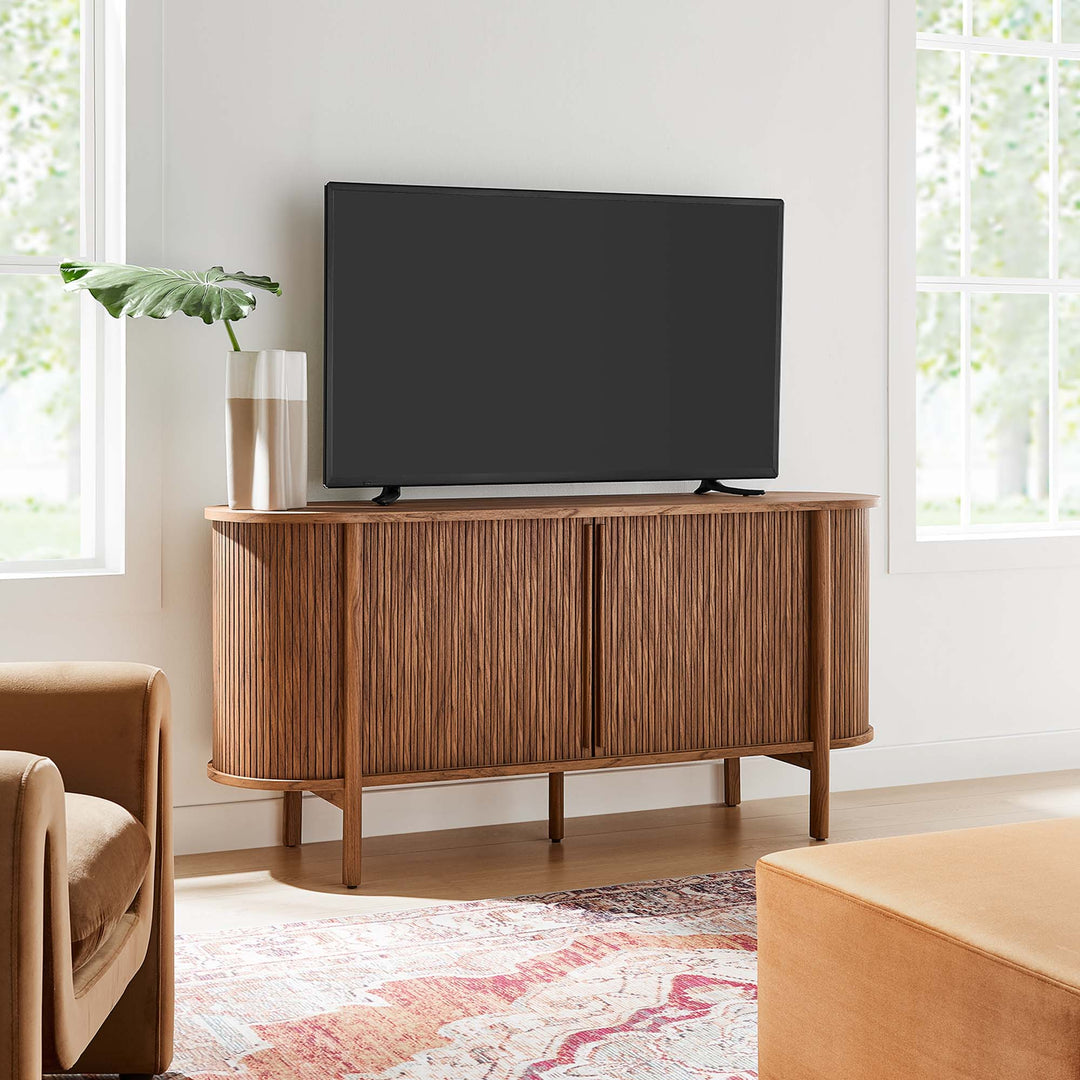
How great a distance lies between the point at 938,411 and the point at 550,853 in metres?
1.90

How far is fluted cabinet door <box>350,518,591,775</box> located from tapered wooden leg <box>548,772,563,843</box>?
231 millimetres

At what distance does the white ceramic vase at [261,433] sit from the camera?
3105 millimetres

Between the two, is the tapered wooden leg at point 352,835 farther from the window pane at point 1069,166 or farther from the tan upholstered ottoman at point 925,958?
the window pane at point 1069,166

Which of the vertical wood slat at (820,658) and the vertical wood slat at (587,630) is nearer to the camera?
the vertical wood slat at (587,630)

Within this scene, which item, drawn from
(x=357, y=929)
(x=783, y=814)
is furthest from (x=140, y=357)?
(x=783, y=814)

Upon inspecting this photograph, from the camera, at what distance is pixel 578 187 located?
147 inches

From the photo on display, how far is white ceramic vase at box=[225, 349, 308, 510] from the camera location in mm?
3105

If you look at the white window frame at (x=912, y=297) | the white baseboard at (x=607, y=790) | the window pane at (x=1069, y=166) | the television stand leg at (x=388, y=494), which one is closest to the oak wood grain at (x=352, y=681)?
the television stand leg at (x=388, y=494)

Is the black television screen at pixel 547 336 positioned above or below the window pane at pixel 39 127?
below

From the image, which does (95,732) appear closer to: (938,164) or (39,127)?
(39,127)

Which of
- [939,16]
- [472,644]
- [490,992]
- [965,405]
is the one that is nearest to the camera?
[490,992]

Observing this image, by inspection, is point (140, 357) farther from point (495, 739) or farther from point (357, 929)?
point (357, 929)

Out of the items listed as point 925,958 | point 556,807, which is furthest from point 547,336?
point 925,958

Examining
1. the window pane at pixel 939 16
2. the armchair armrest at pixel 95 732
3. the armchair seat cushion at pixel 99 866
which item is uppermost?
the window pane at pixel 939 16
